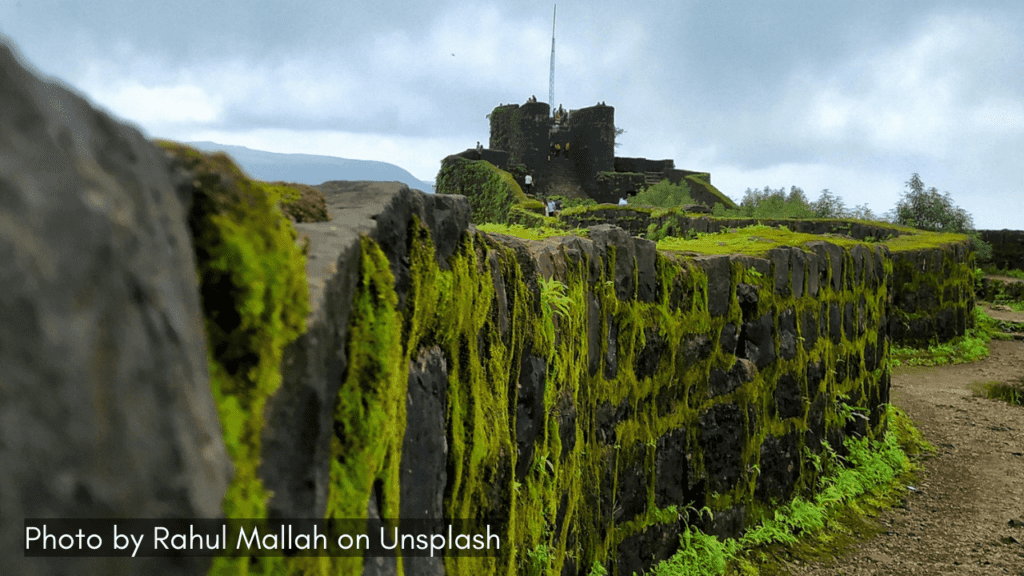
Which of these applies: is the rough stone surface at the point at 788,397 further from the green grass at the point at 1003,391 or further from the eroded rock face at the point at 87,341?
the eroded rock face at the point at 87,341

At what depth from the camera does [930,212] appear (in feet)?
71.3

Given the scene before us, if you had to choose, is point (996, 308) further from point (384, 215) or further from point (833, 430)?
point (384, 215)

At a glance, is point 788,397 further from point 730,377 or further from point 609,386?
point 609,386

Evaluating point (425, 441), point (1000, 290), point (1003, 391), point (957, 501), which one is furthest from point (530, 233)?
point (1000, 290)

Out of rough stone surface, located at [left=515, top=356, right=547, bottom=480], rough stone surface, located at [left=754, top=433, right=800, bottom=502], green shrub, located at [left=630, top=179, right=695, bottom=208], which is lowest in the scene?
rough stone surface, located at [left=754, top=433, right=800, bottom=502]

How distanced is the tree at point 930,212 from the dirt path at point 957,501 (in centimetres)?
1314

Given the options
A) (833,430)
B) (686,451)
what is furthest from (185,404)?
(833,430)

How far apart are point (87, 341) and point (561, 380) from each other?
3.07m

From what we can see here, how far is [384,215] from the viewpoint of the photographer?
5.97ft

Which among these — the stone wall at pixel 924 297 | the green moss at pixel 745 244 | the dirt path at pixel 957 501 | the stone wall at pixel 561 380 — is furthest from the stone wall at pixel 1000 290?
the green moss at pixel 745 244

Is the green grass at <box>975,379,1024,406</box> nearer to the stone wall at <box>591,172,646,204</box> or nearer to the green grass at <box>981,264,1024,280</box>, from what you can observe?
the green grass at <box>981,264,1024,280</box>

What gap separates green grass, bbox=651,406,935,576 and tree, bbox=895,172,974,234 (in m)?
16.4

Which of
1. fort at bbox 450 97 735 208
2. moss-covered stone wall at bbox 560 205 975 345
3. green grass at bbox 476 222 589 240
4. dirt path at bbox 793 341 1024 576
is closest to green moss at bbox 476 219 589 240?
green grass at bbox 476 222 589 240

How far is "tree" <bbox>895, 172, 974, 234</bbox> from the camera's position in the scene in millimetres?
21234
